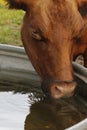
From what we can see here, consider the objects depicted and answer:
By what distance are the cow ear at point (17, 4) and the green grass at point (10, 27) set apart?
77.9 inches

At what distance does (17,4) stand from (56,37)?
0.58m

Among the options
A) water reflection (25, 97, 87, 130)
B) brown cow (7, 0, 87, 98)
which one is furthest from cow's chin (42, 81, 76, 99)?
water reflection (25, 97, 87, 130)

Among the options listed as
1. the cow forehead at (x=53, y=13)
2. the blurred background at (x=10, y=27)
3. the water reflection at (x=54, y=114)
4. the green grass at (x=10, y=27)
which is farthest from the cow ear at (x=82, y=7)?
the green grass at (x=10, y=27)

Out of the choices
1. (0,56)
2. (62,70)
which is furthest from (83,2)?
(0,56)

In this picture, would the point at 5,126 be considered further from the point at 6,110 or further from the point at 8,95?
the point at 8,95

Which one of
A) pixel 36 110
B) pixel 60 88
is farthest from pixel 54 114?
pixel 60 88

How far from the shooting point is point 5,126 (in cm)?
396

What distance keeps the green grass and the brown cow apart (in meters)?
2.21

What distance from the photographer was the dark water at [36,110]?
13.4 feet

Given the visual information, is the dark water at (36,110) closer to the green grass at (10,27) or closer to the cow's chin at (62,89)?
the cow's chin at (62,89)

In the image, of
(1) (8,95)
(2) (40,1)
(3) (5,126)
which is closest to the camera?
(3) (5,126)

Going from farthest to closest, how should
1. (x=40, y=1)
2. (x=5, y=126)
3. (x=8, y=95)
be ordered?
(x=8, y=95)
(x=40, y=1)
(x=5, y=126)

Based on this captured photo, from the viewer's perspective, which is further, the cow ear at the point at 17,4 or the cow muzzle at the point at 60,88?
the cow ear at the point at 17,4

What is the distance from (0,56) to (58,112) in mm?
947
